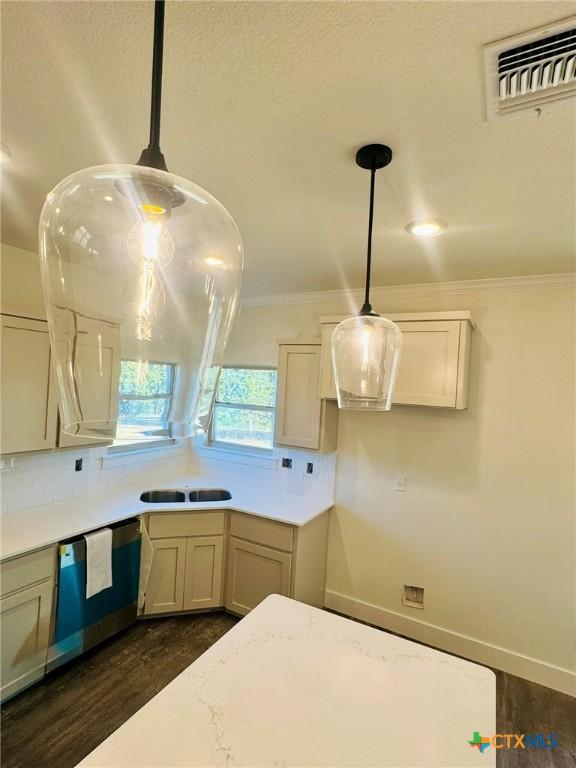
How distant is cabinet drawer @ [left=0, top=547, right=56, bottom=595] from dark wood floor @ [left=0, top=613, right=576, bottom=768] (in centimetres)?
67

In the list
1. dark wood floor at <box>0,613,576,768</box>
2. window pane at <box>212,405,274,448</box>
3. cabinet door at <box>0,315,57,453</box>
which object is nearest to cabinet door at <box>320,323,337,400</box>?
window pane at <box>212,405,274,448</box>

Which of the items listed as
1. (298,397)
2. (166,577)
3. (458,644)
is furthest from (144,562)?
(458,644)

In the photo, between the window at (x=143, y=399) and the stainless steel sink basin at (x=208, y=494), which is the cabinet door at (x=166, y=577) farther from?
the window at (x=143, y=399)

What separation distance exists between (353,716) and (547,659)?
215cm

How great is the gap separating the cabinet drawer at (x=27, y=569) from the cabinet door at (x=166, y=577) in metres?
0.73

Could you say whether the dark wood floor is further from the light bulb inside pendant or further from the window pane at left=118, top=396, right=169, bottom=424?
the light bulb inside pendant

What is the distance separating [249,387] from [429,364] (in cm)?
176

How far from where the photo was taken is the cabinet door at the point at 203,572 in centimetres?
292

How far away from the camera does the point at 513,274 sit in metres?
2.47

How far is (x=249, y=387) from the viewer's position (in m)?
3.70

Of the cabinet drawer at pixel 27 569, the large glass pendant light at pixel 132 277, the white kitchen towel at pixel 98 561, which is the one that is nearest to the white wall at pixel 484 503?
the white kitchen towel at pixel 98 561

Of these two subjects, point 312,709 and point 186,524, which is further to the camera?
point 186,524

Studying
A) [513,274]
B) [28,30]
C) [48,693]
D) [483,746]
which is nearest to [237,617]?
[48,693]

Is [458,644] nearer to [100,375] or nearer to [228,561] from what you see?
[228,561]
